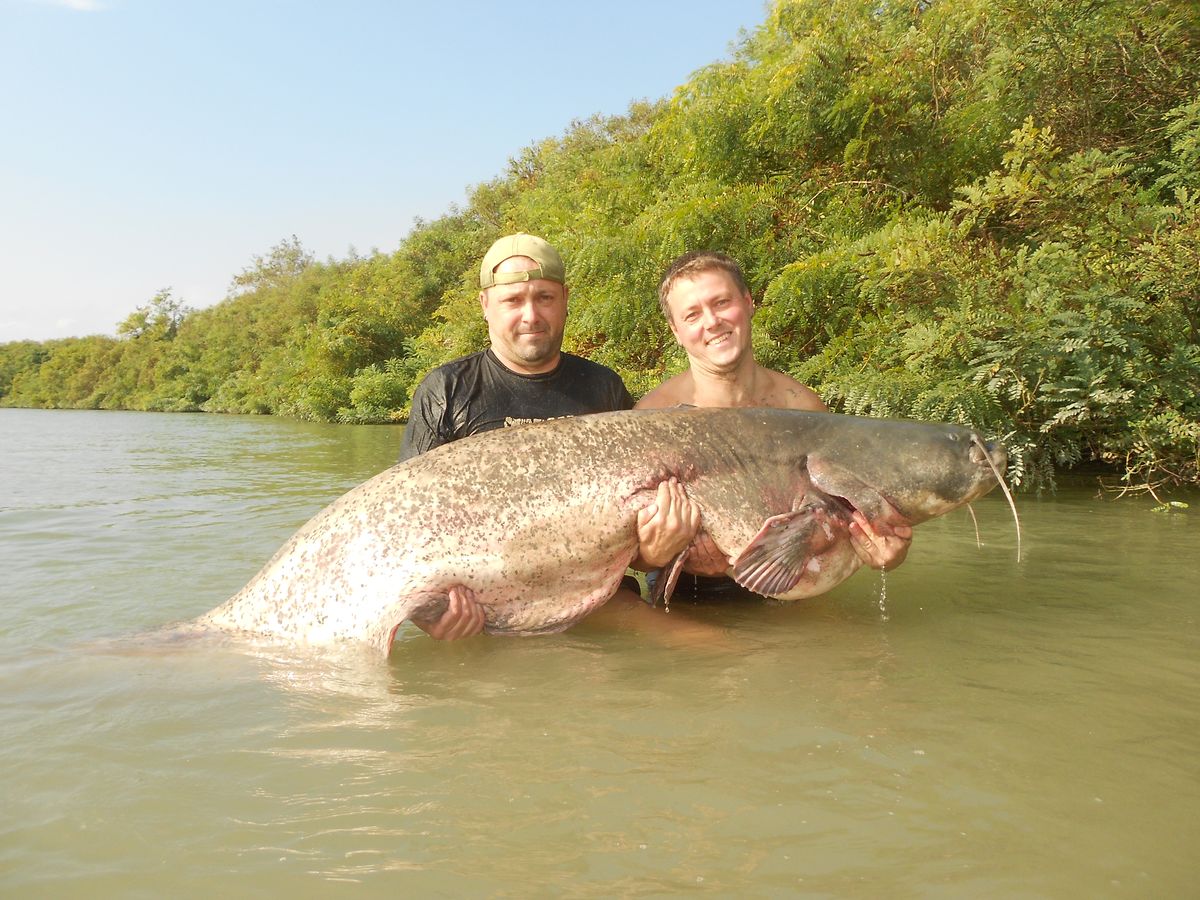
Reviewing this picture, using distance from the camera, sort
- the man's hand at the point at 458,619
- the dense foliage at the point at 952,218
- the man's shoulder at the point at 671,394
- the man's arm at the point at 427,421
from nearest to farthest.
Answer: the man's hand at the point at 458,619, the man's arm at the point at 427,421, the man's shoulder at the point at 671,394, the dense foliage at the point at 952,218

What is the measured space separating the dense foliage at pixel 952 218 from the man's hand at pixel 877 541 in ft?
14.1

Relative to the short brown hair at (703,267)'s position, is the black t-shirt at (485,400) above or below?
below

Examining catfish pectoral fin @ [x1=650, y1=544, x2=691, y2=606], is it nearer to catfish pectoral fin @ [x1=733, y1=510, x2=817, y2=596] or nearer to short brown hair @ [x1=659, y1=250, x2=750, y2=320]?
catfish pectoral fin @ [x1=733, y1=510, x2=817, y2=596]

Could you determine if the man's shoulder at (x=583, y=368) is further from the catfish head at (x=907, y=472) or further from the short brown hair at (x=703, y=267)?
the catfish head at (x=907, y=472)

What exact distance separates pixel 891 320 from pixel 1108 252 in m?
2.30

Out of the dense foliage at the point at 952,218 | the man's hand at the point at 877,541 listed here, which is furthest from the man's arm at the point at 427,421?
the dense foliage at the point at 952,218

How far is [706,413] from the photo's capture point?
395 centimetres

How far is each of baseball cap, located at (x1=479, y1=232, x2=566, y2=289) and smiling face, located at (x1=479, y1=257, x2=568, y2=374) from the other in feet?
0.07

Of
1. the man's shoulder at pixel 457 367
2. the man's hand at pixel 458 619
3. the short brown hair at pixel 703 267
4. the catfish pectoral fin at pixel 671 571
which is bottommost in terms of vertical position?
the man's hand at pixel 458 619

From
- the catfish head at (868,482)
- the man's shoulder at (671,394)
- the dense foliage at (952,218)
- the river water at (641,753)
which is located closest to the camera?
the river water at (641,753)

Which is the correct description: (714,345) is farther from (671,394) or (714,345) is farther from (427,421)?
(427,421)

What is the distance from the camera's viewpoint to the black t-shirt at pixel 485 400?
14.8ft

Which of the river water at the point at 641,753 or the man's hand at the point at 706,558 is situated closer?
the river water at the point at 641,753

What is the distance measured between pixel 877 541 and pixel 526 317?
6.79 feet
